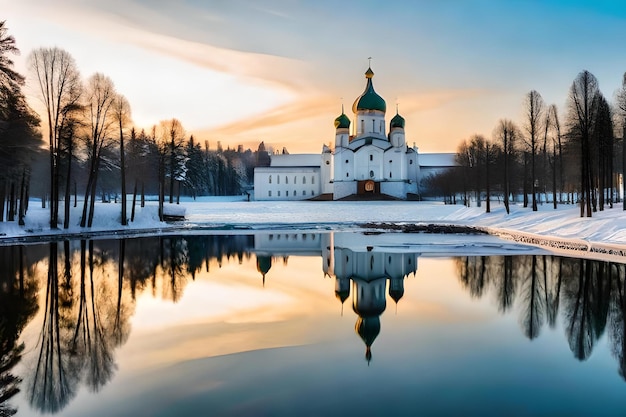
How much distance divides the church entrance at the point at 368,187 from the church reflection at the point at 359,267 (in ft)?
185

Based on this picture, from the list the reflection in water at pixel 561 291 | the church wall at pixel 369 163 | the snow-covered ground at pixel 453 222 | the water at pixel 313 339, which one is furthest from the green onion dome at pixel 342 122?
the water at pixel 313 339

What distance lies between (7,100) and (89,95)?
591cm

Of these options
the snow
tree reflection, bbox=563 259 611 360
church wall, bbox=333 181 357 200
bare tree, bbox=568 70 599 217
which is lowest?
tree reflection, bbox=563 259 611 360

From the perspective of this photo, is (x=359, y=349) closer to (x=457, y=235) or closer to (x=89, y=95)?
(x=457, y=235)

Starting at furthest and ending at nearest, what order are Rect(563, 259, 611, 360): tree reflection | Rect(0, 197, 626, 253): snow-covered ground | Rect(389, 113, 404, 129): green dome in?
Rect(389, 113, 404, 129): green dome < Rect(0, 197, 626, 253): snow-covered ground < Rect(563, 259, 611, 360): tree reflection

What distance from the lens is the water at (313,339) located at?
5.90m

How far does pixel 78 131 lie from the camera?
2998 centimetres

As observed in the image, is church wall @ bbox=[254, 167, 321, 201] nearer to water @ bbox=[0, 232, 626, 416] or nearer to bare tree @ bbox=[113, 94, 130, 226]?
bare tree @ bbox=[113, 94, 130, 226]

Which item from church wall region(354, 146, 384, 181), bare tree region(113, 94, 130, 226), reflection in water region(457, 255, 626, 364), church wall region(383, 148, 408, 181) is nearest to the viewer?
reflection in water region(457, 255, 626, 364)

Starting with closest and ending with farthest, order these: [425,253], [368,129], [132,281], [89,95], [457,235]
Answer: [132,281] < [425,253] < [457,235] < [89,95] < [368,129]

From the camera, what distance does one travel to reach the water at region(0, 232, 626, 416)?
590 centimetres

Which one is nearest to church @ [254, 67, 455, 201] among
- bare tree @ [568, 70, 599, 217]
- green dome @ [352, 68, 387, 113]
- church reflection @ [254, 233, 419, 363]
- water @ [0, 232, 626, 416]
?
green dome @ [352, 68, 387, 113]

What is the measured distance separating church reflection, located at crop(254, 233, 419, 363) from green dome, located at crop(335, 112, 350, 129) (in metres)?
62.3

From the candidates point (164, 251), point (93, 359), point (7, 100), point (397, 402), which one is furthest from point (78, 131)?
point (397, 402)
